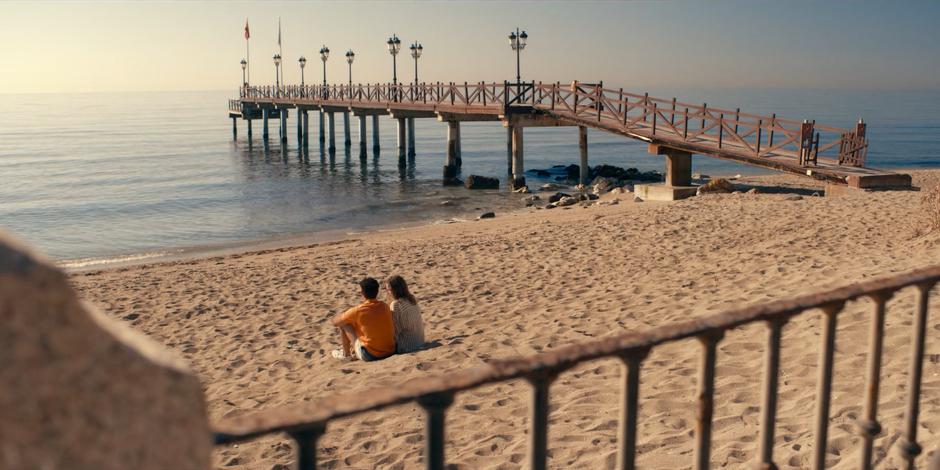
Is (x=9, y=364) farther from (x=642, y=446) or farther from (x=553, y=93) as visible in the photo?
(x=553, y=93)

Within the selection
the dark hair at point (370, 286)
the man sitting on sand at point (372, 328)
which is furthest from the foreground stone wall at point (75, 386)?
the man sitting on sand at point (372, 328)

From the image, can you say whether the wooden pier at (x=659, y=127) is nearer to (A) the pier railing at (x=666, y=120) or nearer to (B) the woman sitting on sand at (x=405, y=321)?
(A) the pier railing at (x=666, y=120)

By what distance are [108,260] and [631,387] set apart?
20.7 meters

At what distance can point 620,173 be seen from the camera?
109ft

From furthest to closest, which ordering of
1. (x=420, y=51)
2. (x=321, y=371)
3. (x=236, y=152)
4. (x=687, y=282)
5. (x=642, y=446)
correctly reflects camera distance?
(x=236, y=152)
(x=420, y=51)
(x=687, y=282)
(x=321, y=371)
(x=642, y=446)

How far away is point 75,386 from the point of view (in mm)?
932

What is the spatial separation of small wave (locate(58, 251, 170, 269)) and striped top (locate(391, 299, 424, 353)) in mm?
14164

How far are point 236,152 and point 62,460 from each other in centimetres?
6033

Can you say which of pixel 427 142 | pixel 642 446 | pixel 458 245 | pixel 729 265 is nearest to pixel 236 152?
pixel 427 142

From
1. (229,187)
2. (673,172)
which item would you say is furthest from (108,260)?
(229,187)

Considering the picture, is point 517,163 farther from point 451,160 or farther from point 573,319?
point 573,319

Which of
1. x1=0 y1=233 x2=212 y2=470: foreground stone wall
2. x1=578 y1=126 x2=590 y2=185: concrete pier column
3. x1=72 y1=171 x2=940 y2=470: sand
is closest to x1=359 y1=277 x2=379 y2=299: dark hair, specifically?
x1=72 y1=171 x2=940 y2=470: sand

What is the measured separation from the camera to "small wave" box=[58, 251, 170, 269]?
1939 cm

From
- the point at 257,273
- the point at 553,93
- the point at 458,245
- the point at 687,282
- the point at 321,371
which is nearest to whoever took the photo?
the point at 321,371
